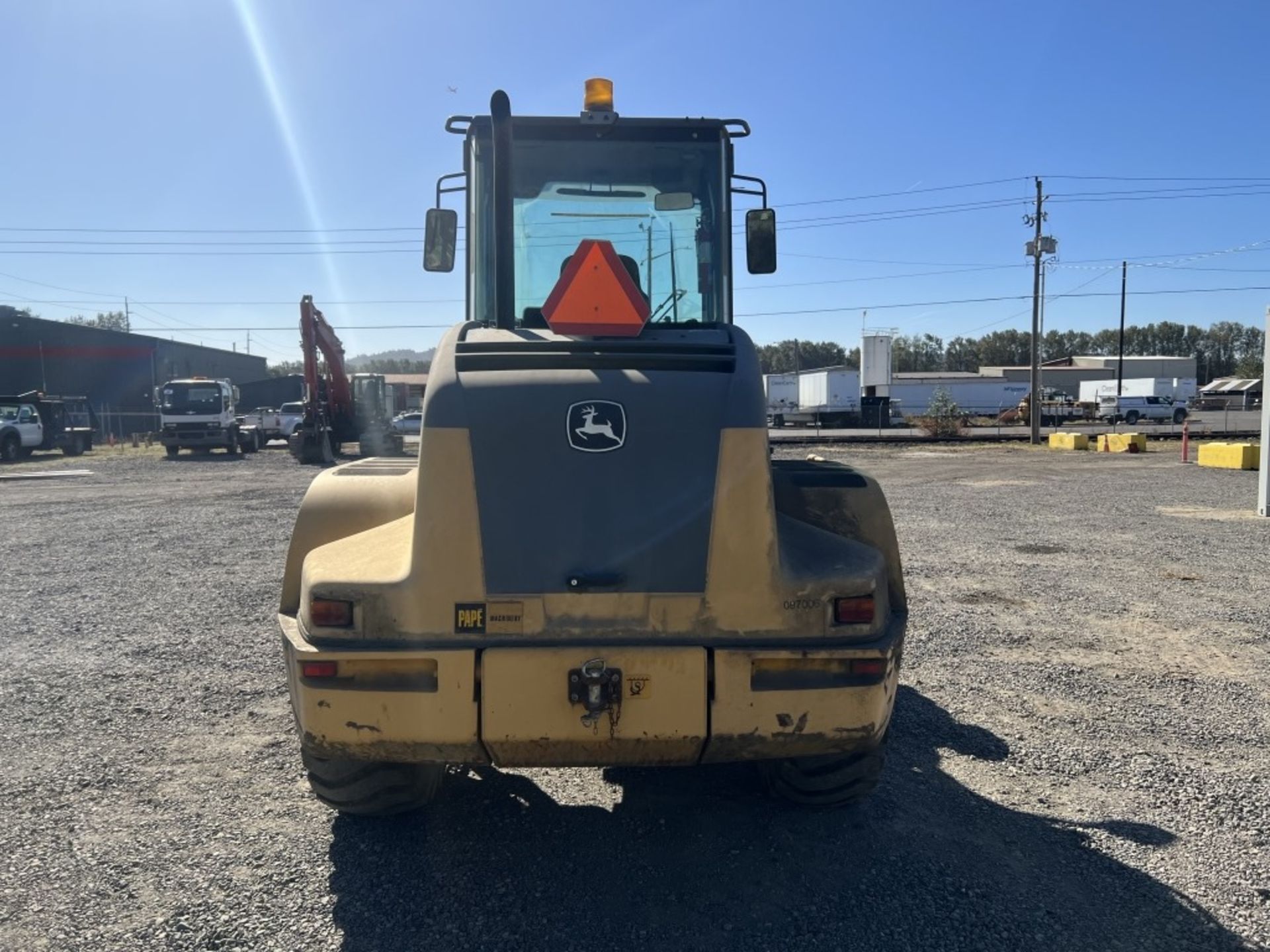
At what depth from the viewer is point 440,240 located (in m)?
4.83

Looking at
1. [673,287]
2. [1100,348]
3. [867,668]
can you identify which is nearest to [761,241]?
[673,287]

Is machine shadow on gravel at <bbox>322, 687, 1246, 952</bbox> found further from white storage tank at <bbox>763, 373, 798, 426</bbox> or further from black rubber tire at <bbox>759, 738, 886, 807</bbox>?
white storage tank at <bbox>763, 373, 798, 426</bbox>

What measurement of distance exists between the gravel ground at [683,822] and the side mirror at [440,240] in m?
2.59

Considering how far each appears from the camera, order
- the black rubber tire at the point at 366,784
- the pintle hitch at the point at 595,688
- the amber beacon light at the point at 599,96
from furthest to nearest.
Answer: the amber beacon light at the point at 599,96
the black rubber tire at the point at 366,784
the pintle hitch at the point at 595,688

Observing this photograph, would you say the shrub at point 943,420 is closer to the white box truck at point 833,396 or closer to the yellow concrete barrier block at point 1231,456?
the white box truck at point 833,396

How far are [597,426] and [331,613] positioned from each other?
109 centimetres

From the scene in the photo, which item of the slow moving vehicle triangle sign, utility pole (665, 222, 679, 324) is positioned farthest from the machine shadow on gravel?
utility pole (665, 222, 679, 324)

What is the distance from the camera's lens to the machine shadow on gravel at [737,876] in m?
3.07

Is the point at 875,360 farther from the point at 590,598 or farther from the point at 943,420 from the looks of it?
the point at 590,598

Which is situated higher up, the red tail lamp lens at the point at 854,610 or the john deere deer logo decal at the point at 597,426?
the john deere deer logo decal at the point at 597,426

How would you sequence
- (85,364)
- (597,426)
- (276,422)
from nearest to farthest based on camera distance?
1. (597,426)
2. (276,422)
3. (85,364)

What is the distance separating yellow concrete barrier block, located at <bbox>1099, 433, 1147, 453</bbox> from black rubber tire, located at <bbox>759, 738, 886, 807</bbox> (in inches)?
1172

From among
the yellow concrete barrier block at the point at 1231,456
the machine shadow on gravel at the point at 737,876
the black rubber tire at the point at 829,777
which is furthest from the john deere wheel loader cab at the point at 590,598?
the yellow concrete barrier block at the point at 1231,456

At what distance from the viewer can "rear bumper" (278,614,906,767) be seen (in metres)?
3.02
